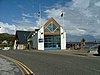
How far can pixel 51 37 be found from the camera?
81938 millimetres

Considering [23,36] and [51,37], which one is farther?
[23,36]

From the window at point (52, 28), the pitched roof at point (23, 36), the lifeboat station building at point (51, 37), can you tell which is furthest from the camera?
the pitched roof at point (23, 36)

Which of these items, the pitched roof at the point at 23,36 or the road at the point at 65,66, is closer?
the road at the point at 65,66

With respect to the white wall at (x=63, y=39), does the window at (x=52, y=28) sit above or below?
above

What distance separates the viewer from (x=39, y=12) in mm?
79438

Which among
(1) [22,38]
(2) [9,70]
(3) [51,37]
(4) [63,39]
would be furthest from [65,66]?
(1) [22,38]

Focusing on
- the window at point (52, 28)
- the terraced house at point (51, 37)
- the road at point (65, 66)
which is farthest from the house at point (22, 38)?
the road at point (65, 66)

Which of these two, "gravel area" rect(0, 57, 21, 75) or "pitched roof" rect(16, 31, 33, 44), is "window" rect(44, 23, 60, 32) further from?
"gravel area" rect(0, 57, 21, 75)

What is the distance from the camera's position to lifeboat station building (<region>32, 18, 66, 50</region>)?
81.2 meters

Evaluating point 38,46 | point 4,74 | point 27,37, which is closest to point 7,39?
point 27,37

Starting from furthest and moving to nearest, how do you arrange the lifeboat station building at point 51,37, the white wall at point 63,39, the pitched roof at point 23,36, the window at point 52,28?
the pitched roof at point 23,36 → the window at point 52,28 → the white wall at point 63,39 → the lifeboat station building at point 51,37

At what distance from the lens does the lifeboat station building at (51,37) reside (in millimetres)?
81188

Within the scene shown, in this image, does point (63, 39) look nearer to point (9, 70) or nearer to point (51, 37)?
point (51, 37)

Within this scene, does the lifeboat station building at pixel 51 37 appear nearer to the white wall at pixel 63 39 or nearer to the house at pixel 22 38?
the white wall at pixel 63 39
